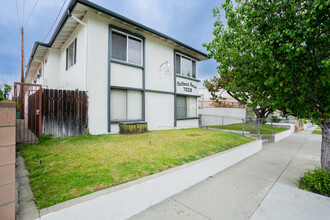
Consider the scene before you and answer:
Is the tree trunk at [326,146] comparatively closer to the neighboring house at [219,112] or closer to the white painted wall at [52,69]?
the neighboring house at [219,112]

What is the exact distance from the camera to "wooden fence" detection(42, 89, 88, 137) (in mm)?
5934

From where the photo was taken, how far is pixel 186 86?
39.1 ft

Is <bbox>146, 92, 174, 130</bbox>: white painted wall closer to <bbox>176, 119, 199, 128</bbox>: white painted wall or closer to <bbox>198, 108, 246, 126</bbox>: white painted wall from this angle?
<bbox>176, 119, 199, 128</bbox>: white painted wall

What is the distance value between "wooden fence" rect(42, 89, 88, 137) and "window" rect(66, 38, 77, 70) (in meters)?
3.08

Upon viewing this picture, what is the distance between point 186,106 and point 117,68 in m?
6.16

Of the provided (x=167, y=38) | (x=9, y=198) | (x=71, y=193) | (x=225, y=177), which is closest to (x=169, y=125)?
(x=167, y=38)

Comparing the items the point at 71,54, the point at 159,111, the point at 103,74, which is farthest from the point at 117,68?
the point at 159,111

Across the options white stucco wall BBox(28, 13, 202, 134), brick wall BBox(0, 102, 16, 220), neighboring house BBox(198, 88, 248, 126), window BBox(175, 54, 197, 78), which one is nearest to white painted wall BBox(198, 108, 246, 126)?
neighboring house BBox(198, 88, 248, 126)

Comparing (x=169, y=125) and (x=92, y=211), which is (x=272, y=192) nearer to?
(x=92, y=211)

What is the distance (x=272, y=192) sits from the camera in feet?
11.8

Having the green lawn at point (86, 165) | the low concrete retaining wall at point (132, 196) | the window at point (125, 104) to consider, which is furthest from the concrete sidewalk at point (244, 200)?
the window at point (125, 104)

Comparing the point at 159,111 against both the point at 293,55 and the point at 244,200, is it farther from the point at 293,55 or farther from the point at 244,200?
the point at 293,55

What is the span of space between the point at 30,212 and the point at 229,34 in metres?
6.24

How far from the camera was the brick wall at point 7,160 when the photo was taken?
175cm
